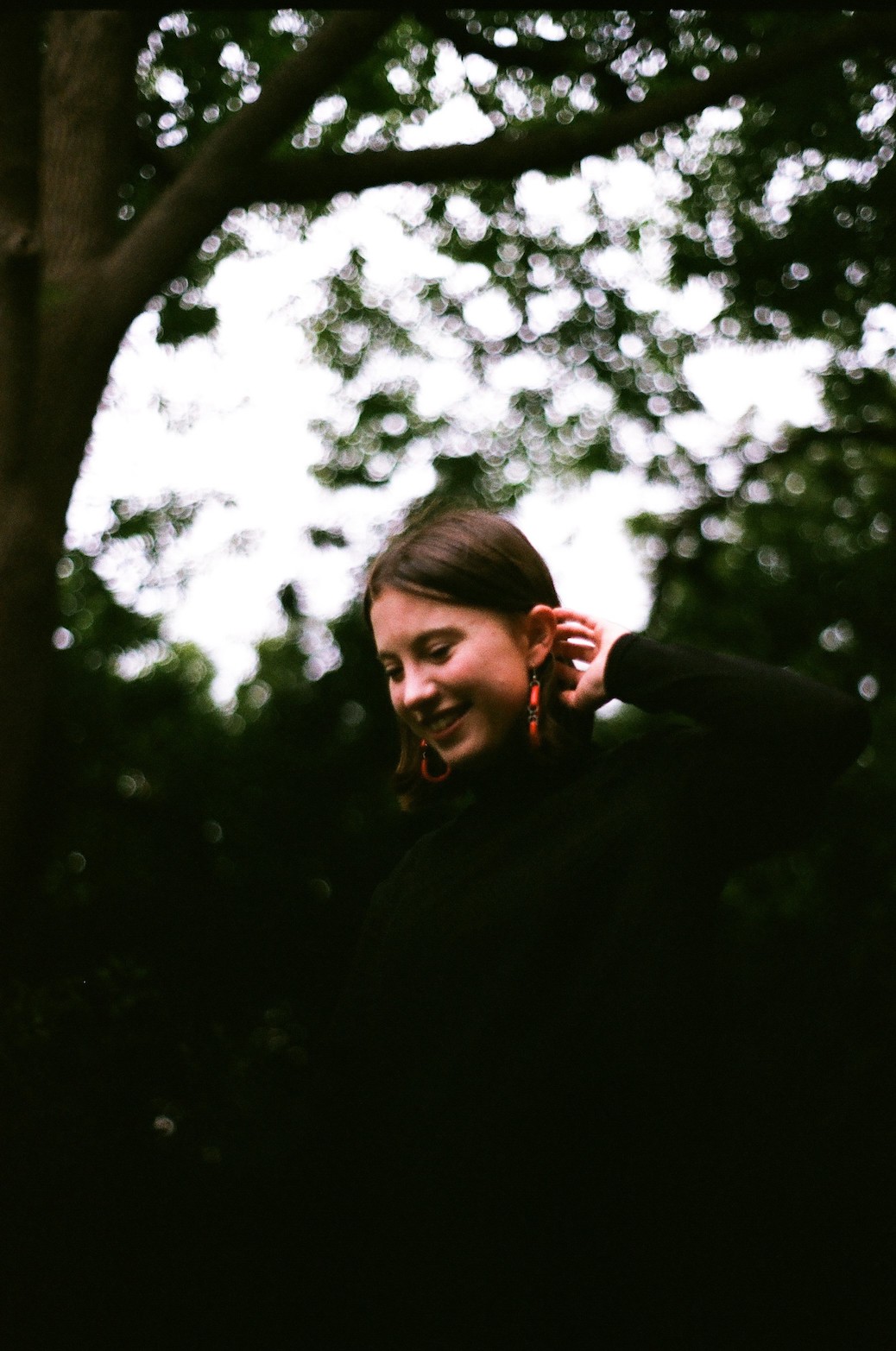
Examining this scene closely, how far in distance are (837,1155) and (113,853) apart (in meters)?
4.07

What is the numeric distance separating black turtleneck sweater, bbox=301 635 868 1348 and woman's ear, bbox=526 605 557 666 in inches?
6.2

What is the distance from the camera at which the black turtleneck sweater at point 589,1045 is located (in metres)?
1.64

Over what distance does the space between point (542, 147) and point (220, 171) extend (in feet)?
4.71

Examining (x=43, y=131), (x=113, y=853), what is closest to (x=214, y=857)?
(x=113, y=853)

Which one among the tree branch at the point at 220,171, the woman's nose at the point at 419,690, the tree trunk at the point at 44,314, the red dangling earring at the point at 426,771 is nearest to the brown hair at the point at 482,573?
the woman's nose at the point at 419,690

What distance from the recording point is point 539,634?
1994mm

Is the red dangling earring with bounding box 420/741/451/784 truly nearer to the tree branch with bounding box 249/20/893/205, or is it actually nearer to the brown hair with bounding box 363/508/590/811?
the brown hair with bounding box 363/508/590/811

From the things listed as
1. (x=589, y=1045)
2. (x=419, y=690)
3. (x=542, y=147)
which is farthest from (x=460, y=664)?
(x=542, y=147)

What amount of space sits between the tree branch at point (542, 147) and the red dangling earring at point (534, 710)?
Answer: 371 centimetres

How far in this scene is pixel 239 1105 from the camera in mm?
5219

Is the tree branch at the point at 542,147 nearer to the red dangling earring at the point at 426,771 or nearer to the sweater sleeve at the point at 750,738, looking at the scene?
the red dangling earring at the point at 426,771

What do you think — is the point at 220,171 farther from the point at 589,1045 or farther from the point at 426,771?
the point at 589,1045

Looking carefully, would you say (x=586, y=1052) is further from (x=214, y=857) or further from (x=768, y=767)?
(x=214, y=857)

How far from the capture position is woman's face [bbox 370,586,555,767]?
6.27 feet
